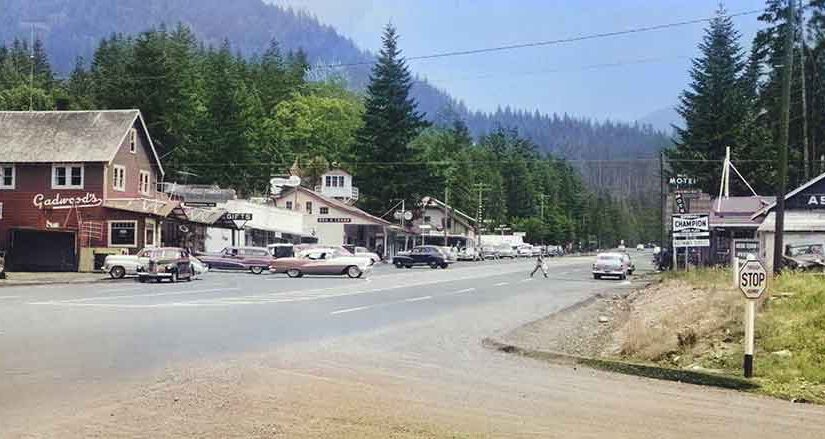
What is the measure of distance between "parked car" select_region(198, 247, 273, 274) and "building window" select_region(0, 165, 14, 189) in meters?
12.1

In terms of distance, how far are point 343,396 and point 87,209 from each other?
4814 cm

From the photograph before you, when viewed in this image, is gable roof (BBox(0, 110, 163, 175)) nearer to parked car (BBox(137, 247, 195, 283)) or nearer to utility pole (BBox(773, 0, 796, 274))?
parked car (BBox(137, 247, 195, 283))

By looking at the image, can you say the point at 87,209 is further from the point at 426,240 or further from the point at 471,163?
the point at 471,163

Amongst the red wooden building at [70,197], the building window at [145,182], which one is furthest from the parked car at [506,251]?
the red wooden building at [70,197]

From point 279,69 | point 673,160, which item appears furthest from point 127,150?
point 279,69

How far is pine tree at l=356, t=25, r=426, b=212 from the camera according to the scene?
320 feet

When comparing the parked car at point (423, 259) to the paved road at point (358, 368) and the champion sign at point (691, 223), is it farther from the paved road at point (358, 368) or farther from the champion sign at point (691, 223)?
the paved road at point (358, 368)

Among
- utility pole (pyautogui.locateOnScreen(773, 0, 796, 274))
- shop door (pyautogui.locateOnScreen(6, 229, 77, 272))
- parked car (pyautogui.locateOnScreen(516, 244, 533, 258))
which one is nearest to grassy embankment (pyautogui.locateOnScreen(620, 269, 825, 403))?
utility pole (pyautogui.locateOnScreen(773, 0, 796, 274))

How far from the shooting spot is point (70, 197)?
2178 inches

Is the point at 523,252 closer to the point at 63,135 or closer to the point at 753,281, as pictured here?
the point at 63,135

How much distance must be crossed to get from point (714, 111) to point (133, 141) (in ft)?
153

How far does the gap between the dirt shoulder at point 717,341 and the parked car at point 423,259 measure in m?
48.2

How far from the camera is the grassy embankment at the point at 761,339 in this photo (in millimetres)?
12453

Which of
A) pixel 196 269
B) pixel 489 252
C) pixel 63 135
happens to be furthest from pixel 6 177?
pixel 489 252
